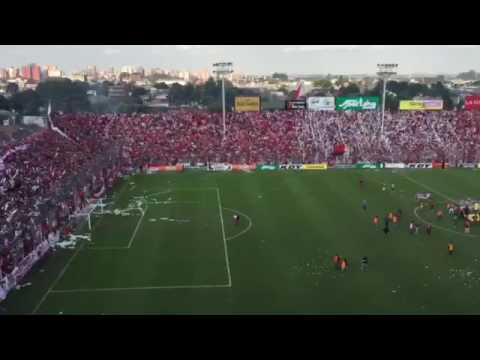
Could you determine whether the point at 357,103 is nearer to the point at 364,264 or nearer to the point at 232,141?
the point at 232,141

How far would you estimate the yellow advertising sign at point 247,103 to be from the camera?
5175 cm

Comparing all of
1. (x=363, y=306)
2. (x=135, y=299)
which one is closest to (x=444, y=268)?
(x=363, y=306)

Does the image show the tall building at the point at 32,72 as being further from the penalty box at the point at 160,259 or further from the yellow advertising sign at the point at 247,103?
the penalty box at the point at 160,259

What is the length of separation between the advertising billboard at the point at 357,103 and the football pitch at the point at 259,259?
18989 millimetres

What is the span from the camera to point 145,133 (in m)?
48.4

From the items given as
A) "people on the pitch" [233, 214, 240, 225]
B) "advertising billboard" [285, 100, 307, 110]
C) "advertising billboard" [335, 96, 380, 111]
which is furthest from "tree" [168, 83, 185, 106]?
"people on the pitch" [233, 214, 240, 225]

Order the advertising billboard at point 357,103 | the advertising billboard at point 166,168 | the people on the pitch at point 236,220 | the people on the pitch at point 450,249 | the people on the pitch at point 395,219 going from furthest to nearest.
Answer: the advertising billboard at point 357,103, the advertising billboard at point 166,168, the people on the pitch at point 395,219, the people on the pitch at point 236,220, the people on the pitch at point 450,249

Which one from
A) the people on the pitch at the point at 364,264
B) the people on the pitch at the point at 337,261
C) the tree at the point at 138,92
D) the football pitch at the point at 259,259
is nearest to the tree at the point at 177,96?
the tree at the point at 138,92

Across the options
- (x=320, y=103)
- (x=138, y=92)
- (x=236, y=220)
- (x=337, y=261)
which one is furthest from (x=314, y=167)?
(x=138, y=92)

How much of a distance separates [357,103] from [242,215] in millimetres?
28405

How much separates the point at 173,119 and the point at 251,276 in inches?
1345

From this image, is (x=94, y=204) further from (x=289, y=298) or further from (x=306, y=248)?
(x=289, y=298)

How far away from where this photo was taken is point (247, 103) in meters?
51.9

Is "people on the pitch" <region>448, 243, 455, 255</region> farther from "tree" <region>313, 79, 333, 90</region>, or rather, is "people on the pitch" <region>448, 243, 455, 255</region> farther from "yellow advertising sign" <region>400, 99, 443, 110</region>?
"tree" <region>313, 79, 333, 90</region>
